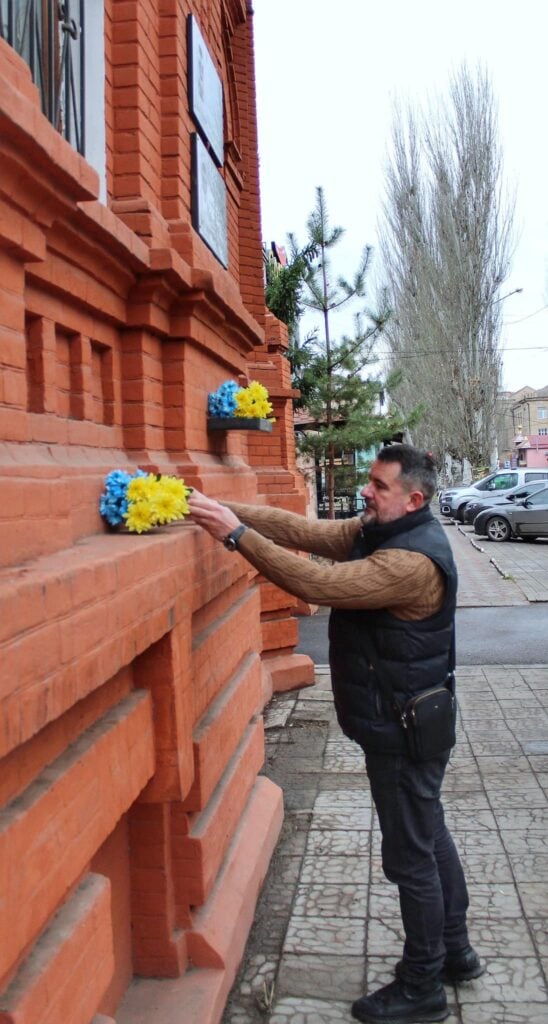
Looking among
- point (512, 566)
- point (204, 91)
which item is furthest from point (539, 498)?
point (204, 91)

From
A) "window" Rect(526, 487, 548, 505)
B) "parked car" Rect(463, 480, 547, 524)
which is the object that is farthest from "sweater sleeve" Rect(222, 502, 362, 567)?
"parked car" Rect(463, 480, 547, 524)

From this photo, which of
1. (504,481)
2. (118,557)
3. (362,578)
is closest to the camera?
(118,557)

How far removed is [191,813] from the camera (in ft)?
10.4

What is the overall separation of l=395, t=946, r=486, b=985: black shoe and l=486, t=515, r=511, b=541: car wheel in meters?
20.6

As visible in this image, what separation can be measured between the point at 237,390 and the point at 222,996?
233cm

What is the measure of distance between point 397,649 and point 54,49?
217 centimetres

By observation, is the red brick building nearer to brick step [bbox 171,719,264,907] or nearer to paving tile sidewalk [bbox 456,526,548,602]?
brick step [bbox 171,719,264,907]

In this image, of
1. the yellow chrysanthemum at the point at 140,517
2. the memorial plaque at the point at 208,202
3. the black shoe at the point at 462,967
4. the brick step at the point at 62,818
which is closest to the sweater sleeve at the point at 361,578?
the yellow chrysanthemum at the point at 140,517

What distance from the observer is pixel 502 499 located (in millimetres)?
27328

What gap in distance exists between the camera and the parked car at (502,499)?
2467 centimetres

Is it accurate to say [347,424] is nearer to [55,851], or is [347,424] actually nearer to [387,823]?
[387,823]

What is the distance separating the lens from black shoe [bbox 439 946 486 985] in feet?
10.5

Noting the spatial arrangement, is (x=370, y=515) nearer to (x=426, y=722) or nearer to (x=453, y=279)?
(x=426, y=722)

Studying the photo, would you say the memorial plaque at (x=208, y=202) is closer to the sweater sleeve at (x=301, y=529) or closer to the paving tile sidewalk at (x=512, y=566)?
the sweater sleeve at (x=301, y=529)
